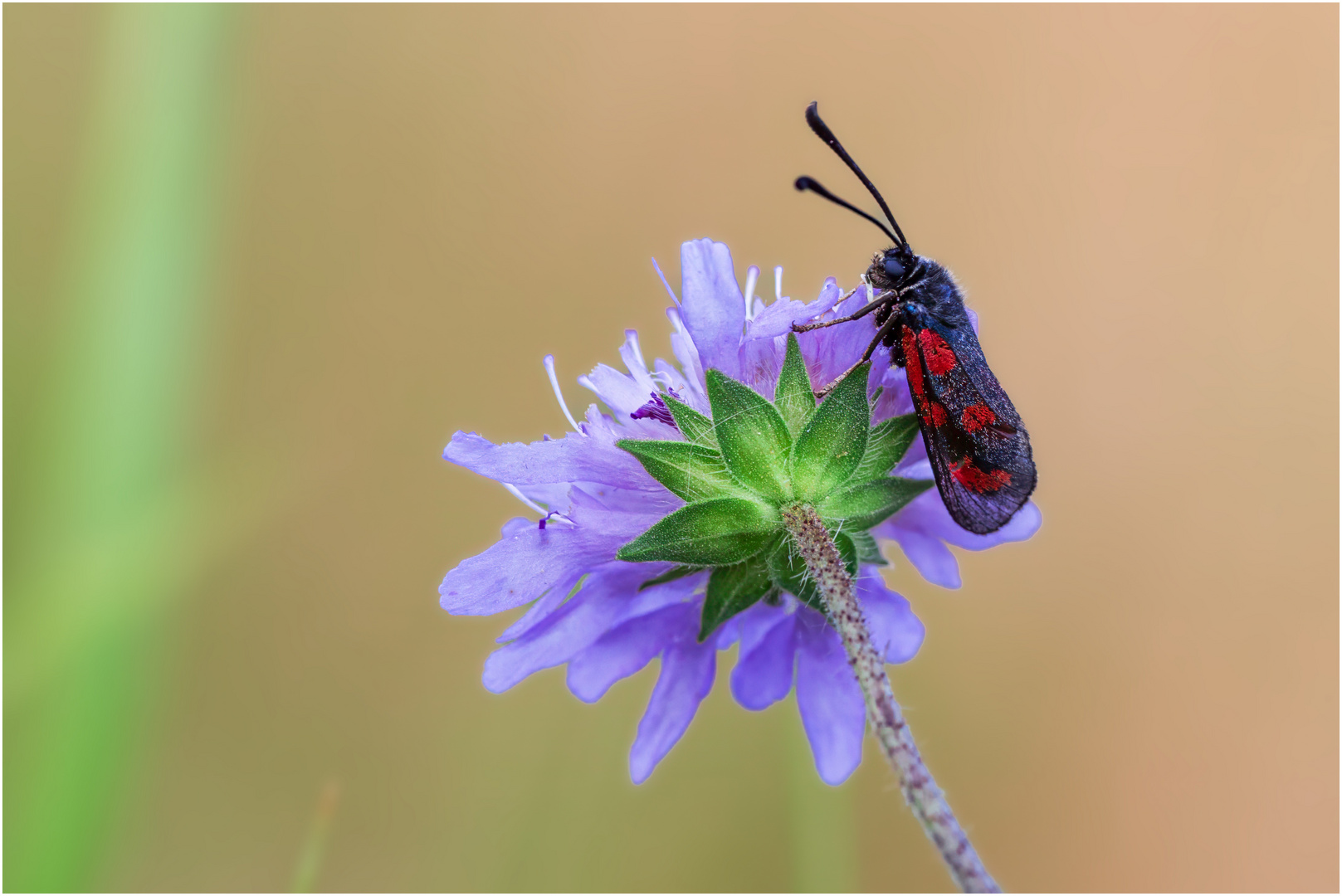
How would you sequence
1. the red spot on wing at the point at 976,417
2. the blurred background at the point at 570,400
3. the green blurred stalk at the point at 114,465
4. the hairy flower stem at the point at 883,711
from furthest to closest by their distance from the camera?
the blurred background at the point at 570,400 < the green blurred stalk at the point at 114,465 < the red spot on wing at the point at 976,417 < the hairy flower stem at the point at 883,711

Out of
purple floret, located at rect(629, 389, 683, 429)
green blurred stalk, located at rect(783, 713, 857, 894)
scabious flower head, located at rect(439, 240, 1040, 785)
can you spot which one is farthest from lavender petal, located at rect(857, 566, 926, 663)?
green blurred stalk, located at rect(783, 713, 857, 894)

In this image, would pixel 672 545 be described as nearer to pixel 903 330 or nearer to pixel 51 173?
pixel 903 330

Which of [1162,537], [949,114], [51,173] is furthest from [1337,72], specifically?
[51,173]

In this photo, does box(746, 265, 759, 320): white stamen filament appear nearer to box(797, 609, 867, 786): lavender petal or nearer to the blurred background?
box(797, 609, 867, 786): lavender petal

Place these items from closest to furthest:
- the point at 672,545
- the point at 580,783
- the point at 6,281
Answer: the point at 672,545
the point at 580,783
the point at 6,281

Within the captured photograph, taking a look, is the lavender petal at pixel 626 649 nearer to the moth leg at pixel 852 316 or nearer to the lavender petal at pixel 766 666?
the lavender petal at pixel 766 666

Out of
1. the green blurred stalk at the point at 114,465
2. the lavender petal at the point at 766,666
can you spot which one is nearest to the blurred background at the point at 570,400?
the green blurred stalk at the point at 114,465
